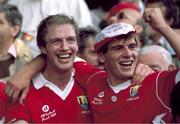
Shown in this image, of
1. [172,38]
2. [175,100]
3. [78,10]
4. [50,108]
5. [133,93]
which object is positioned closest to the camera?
[175,100]

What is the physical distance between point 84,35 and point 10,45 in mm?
779

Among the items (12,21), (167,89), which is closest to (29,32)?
(12,21)

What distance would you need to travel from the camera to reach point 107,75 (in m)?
4.81

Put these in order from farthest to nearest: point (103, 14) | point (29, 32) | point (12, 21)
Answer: point (103, 14)
point (29, 32)
point (12, 21)

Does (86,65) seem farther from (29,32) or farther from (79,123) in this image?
(29,32)

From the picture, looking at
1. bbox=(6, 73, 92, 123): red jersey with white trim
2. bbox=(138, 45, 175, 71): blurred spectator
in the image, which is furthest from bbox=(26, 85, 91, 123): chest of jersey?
bbox=(138, 45, 175, 71): blurred spectator

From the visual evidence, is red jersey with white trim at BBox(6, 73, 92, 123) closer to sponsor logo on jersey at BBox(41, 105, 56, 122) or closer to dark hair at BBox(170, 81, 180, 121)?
sponsor logo on jersey at BBox(41, 105, 56, 122)

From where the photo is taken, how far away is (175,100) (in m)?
4.27

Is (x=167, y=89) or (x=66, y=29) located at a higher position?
(x=66, y=29)

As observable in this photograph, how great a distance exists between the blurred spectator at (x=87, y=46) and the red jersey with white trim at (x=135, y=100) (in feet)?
6.11

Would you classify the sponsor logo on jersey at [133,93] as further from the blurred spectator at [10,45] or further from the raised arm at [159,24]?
the blurred spectator at [10,45]

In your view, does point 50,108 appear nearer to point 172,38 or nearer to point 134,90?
point 134,90

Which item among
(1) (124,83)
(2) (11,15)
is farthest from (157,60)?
(2) (11,15)

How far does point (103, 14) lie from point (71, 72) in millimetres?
3611
